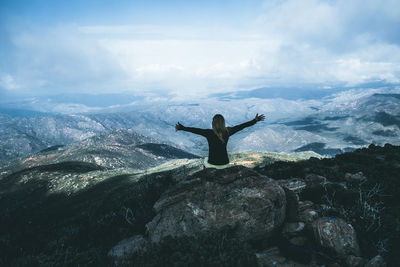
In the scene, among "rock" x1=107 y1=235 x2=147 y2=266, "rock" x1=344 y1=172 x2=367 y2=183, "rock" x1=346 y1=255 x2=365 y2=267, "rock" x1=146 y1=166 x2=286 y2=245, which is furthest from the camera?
"rock" x1=344 y1=172 x2=367 y2=183

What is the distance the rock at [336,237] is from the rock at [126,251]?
7.44 meters

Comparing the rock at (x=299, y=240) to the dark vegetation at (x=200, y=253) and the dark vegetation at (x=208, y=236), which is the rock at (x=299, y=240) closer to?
the dark vegetation at (x=208, y=236)

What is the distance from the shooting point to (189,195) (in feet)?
36.8

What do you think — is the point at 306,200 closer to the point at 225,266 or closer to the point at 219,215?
the point at 219,215

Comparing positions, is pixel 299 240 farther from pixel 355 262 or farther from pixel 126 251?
pixel 126 251

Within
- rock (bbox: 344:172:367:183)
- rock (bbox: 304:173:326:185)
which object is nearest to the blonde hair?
rock (bbox: 304:173:326:185)

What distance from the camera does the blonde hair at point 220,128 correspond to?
419 inches

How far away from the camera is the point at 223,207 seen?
1046cm

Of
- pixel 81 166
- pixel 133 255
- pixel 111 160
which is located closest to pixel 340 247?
pixel 133 255

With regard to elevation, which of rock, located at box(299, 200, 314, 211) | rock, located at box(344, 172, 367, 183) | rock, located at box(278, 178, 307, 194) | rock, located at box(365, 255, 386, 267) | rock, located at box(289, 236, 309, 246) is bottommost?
rock, located at box(344, 172, 367, 183)

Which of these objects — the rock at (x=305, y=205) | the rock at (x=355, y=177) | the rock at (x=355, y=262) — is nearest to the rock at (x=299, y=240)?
the rock at (x=355, y=262)

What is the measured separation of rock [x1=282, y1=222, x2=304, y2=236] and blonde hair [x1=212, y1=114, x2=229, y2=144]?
188 inches

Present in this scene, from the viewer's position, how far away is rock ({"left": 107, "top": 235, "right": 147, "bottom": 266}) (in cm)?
963

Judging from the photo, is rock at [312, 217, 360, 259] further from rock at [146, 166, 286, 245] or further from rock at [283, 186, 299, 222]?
rock at [146, 166, 286, 245]
